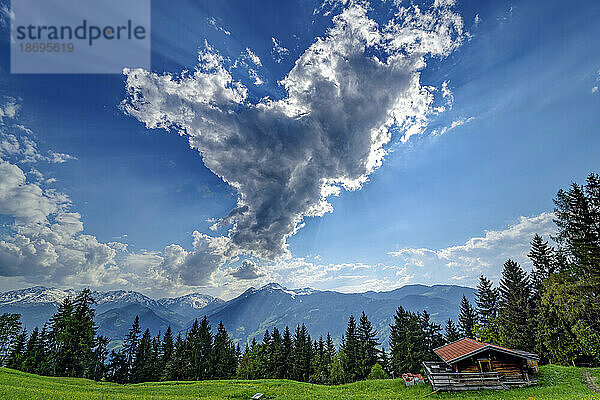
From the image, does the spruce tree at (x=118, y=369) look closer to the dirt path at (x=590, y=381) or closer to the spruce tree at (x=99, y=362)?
the spruce tree at (x=99, y=362)

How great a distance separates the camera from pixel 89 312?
56062 mm

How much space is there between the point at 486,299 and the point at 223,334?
61.6m

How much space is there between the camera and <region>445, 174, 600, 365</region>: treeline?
103 ft

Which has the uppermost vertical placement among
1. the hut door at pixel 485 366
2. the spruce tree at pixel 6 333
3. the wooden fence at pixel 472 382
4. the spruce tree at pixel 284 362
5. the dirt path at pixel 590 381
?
the spruce tree at pixel 6 333

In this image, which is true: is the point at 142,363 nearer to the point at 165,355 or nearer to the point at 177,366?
the point at 165,355

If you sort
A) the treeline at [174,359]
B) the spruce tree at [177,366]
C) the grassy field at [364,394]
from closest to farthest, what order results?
the grassy field at [364,394]
the spruce tree at [177,366]
the treeline at [174,359]

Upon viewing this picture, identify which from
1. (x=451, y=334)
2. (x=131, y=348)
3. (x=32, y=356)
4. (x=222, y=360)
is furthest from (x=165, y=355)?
(x=451, y=334)

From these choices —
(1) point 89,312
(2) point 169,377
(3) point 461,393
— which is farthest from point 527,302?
(1) point 89,312

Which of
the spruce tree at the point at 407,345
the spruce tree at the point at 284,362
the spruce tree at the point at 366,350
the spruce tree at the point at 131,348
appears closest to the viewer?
the spruce tree at the point at 407,345

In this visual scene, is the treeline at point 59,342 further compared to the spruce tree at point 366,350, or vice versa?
the spruce tree at point 366,350

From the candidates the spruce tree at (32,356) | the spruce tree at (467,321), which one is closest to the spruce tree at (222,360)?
the spruce tree at (32,356)

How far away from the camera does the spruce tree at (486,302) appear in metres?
53.2

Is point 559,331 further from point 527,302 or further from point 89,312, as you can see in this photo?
point 89,312

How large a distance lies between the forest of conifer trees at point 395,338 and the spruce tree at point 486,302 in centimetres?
17
